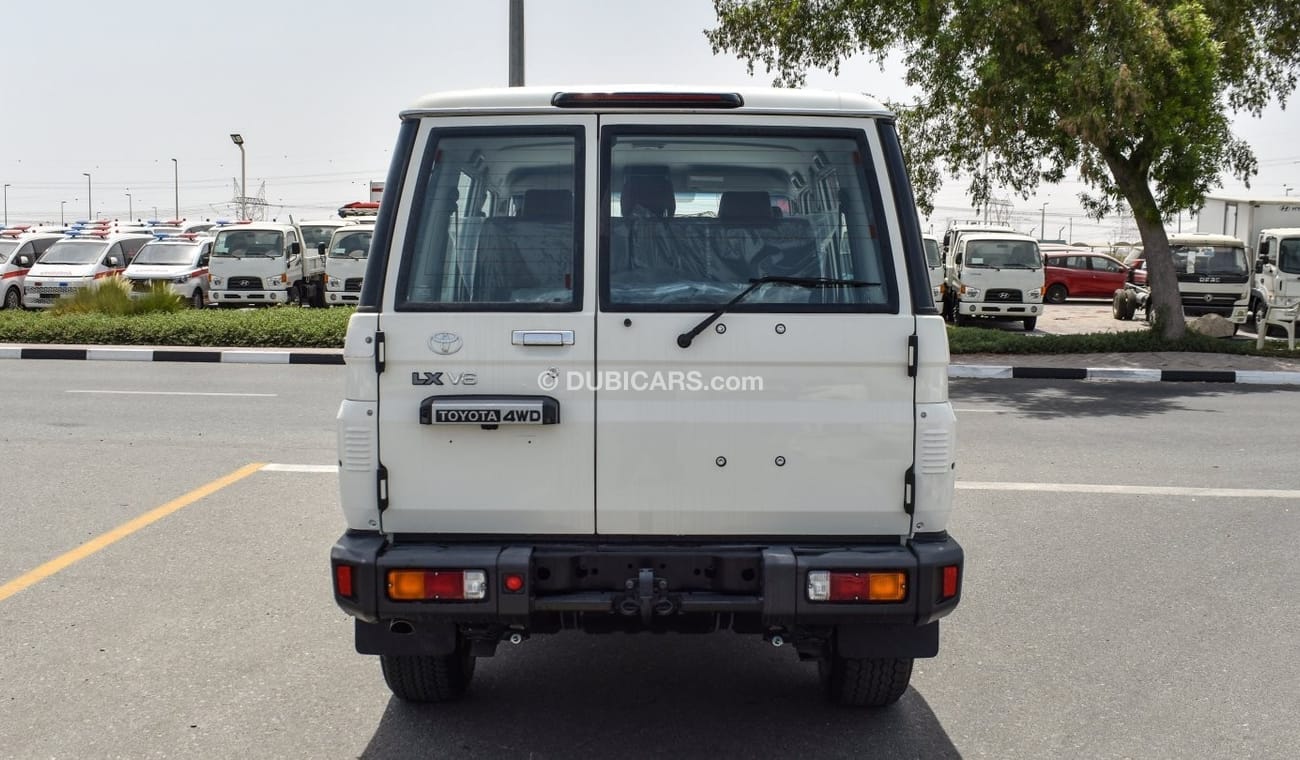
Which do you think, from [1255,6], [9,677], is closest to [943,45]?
[1255,6]

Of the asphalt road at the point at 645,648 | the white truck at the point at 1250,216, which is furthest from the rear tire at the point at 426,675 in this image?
the white truck at the point at 1250,216

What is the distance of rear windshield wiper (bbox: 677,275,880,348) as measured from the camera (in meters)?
3.82

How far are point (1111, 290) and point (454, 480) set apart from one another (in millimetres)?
33774

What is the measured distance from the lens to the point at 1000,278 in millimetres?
24969

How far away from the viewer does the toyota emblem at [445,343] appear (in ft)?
12.6

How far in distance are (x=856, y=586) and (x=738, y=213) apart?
48.2 inches

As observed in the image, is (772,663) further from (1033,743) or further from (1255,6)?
(1255,6)

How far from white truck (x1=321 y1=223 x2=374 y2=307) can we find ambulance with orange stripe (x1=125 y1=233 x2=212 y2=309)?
9.47 feet

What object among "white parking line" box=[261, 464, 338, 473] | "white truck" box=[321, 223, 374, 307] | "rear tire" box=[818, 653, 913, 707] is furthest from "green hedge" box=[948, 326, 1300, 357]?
→ "rear tire" box=[818, 653, 913, 707]

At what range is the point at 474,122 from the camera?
3947mm

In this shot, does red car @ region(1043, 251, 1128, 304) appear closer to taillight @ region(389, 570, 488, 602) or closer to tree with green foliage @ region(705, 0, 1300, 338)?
tree with green foliage @ region(705, 0, 1300, 338)

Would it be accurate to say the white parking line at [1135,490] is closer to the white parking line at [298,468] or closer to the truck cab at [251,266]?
the white parking line at [298,468]

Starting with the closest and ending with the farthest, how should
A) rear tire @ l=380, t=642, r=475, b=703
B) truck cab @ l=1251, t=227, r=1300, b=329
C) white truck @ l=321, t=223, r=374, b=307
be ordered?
rear tire @ l=380, t=642, r=475, b=703 → truck cab @ l=1251, t=227, r=1300, b=329 → white truck @ l=321, t=223, r=374, b=307

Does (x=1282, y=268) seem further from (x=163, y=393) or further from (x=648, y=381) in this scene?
(x=648, y=381)
